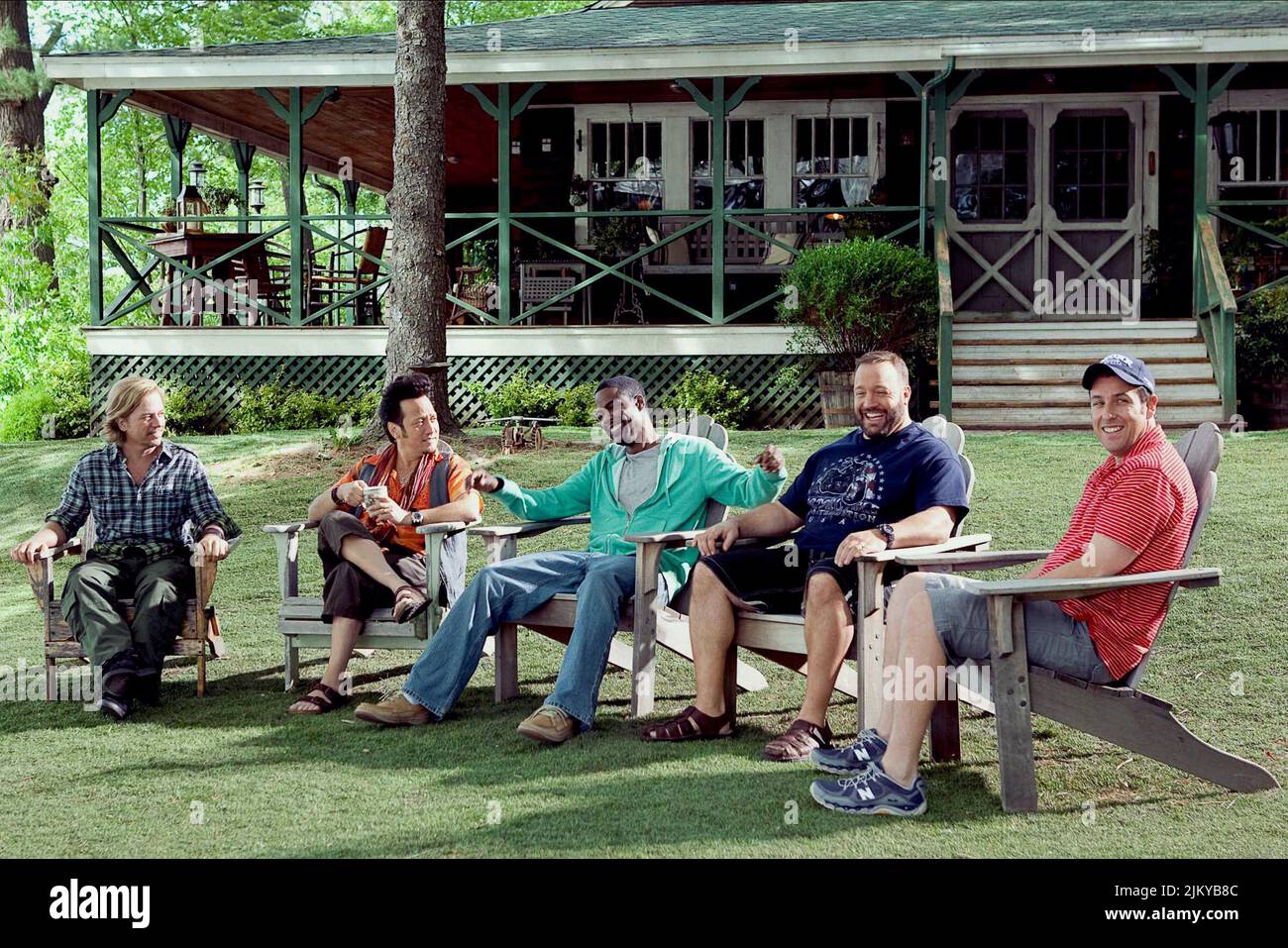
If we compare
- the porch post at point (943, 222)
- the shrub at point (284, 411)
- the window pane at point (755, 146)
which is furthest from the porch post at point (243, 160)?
the porch post at point (943, 222)

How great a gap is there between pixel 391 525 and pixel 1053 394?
23.4 ft

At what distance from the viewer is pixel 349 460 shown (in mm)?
10336

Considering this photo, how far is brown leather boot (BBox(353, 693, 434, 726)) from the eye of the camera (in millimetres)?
5043

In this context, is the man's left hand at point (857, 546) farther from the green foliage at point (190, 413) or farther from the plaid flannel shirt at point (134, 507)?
the green foliage at point (190, 413)

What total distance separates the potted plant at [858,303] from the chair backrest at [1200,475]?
706 cm

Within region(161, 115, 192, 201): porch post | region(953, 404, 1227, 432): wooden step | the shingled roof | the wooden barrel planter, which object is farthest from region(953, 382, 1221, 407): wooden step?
region(161, 115, 192, 201): porch post

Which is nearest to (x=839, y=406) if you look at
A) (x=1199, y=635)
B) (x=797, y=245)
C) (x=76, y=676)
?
(x=797, y=245)

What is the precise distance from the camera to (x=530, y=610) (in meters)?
5.27

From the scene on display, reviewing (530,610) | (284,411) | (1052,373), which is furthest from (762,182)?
(530,610)

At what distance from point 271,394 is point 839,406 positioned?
4.96 metres

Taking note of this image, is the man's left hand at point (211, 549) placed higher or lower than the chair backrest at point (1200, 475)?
lower

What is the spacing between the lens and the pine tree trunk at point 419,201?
10.4 metres

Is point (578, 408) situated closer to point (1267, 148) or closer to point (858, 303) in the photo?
point (858, 303)

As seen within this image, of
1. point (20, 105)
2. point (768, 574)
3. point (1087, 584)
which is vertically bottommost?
point (768, 574)
